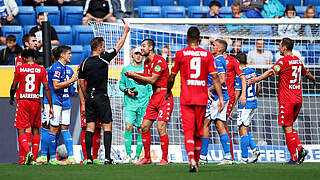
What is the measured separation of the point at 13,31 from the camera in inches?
680

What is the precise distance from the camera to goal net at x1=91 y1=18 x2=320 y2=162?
13.4m

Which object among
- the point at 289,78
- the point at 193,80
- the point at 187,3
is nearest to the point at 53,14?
the point at 187,3

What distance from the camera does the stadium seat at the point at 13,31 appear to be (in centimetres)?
1722

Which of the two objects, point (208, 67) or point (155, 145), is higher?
point (208, 67)

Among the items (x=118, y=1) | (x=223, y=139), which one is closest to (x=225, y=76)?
(x=223, y=139)

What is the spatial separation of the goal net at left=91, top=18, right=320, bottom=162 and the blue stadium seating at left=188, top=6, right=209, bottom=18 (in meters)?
3.90

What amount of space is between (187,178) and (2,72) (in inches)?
309

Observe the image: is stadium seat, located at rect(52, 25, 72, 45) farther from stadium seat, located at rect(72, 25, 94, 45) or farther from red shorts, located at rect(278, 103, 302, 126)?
red shorts, located at rect(278, 103, 302, 126)

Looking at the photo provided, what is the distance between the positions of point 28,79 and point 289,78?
4696 mm

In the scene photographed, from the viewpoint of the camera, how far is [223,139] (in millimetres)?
10898

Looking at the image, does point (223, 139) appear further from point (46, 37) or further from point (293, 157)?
point (46, 37)

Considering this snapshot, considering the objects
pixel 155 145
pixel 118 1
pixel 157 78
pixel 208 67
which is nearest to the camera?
pixel 208 67

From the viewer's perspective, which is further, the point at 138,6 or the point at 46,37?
the point at 138,6

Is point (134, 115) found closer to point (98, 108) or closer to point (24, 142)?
point (98, 108)
